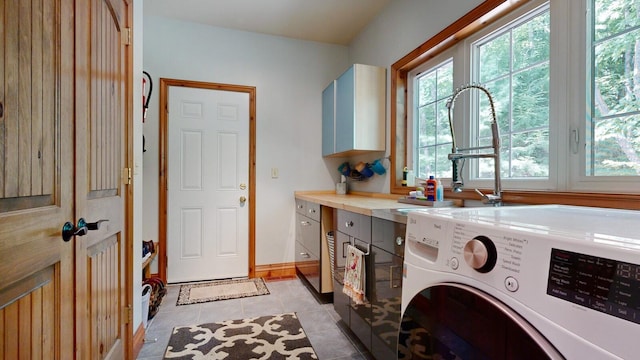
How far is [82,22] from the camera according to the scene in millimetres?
1030

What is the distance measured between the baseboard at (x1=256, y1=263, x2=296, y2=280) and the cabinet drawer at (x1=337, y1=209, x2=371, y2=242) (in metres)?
1.43

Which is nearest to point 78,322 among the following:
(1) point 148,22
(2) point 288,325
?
(2) point 288,325

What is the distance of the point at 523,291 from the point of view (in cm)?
53

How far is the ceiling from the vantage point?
261cm

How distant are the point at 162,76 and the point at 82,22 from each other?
2034 mm

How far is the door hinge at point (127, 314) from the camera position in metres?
1.49

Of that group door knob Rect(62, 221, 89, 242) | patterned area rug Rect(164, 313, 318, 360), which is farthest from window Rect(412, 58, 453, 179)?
door knob Rect(62, 221, 89, 242)

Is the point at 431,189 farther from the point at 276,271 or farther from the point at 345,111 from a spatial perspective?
the point at 276,271

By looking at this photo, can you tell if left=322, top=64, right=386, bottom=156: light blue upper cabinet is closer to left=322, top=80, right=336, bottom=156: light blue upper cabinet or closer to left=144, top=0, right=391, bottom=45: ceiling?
left=322, top=80, right=336, bottom=156: light blue upper cabinet

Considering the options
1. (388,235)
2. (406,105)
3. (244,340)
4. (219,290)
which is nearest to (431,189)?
(388,235)

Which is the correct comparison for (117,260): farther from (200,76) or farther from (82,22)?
Result: (200,76)

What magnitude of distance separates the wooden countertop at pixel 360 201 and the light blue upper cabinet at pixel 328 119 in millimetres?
516

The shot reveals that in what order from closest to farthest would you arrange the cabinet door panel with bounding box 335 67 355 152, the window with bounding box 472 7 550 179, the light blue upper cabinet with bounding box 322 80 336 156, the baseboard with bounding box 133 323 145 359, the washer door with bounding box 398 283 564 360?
1. the washer door with bounding box 398 283 564 360
2. the window with bounding box 472 7 550 179
3. the baseboard with bounding box 133 323 145 359
4. the cabinet door panel with bounding box 335 67 355 152
5. the light blue upper cabinet with bounding box 322 80 336 156

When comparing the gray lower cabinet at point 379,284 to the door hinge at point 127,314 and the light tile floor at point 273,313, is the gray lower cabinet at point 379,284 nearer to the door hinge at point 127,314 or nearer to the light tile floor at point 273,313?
the light tile floor at point 273,313
